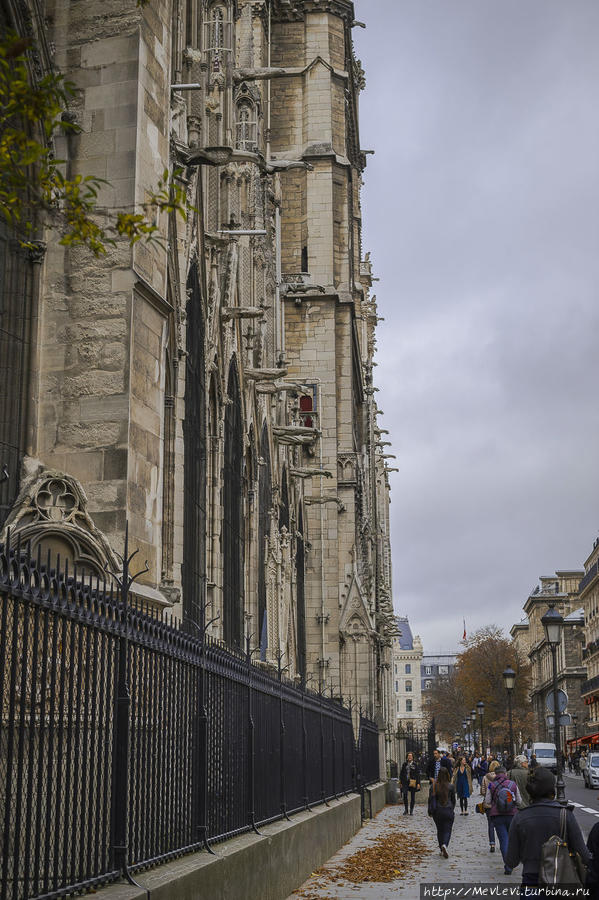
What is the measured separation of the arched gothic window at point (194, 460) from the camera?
19.3 meters

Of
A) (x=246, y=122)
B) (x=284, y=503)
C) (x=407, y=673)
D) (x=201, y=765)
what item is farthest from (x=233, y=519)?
(x=407, y=673)

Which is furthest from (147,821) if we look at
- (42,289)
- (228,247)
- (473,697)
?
(473,697)

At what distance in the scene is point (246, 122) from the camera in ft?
98.4

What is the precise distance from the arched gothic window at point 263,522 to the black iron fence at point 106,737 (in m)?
15.2

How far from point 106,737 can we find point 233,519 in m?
18.3

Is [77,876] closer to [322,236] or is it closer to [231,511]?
[231,511]

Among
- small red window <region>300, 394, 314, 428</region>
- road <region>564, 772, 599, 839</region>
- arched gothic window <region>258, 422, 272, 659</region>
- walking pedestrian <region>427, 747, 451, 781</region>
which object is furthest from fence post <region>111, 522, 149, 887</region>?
small red window <region>300, 394, 314, 428</region>

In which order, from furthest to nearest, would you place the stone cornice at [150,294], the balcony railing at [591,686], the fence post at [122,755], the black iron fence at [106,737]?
the balcony railing at [591,686]
the stone cornice at [150,294]
the fence post at [122,755]
the black iron fence at [106,737]

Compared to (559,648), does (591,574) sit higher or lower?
higher

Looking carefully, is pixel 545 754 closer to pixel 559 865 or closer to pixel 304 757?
pixel 304 757

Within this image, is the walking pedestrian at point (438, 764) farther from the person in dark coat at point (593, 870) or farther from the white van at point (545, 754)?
the white van at point (545, 754)

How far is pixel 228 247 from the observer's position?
2388cm

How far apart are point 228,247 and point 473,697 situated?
8714 cm

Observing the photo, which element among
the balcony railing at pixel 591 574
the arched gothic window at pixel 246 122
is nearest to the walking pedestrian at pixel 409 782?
the arched gothic window at pixel 246 122
